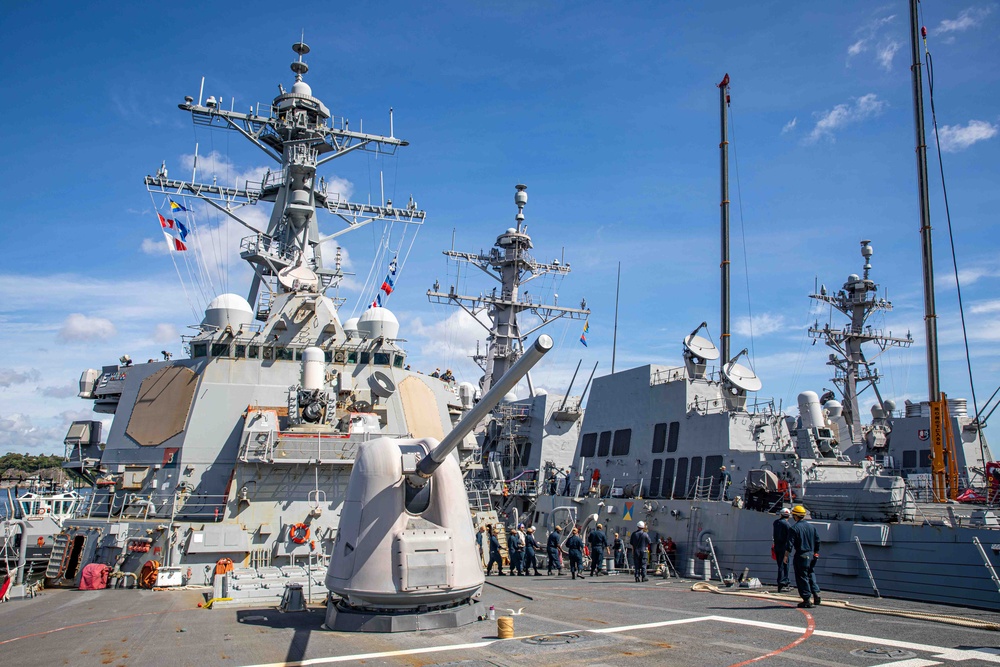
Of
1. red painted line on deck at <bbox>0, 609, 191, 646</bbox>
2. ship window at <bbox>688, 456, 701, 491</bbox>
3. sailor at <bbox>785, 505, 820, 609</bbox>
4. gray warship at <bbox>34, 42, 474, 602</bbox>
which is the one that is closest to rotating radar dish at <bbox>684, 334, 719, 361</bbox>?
ship window at <bbox>688, 456, 701, 491</bbox>

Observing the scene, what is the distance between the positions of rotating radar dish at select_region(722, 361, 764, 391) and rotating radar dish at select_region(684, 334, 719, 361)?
628 mm

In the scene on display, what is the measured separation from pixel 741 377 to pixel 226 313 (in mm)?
13417

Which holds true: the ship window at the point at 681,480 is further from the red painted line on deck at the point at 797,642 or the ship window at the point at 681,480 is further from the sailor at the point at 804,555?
the red painted line on deck at the point at 797,642

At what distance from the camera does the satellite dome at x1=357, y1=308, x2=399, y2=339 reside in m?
20.1

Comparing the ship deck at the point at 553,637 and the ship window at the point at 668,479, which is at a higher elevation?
the ship window at the point at 668,479

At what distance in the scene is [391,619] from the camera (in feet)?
24.9

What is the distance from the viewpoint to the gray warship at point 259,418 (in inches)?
527

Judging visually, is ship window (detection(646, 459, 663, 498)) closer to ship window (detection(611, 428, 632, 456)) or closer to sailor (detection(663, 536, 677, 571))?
ship window (detection(611, 428, 632, 456))

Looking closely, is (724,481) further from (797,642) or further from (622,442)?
(797,642)

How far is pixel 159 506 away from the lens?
14930mm

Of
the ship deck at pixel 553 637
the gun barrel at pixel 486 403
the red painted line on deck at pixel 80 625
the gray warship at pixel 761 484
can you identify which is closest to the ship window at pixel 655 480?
the gray warship at pixel 761 484

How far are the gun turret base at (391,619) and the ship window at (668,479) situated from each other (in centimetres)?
1139

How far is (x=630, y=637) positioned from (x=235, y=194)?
20.8 meters

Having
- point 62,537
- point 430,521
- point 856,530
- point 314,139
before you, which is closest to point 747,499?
point 856,530
